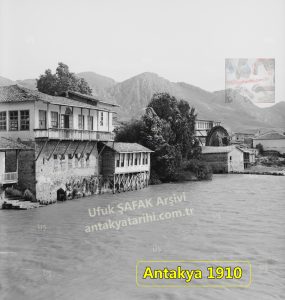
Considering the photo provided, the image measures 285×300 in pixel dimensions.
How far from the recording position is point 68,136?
34438 mm

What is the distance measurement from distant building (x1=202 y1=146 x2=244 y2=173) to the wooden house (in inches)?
821

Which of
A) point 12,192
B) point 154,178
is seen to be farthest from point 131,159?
point 12,192

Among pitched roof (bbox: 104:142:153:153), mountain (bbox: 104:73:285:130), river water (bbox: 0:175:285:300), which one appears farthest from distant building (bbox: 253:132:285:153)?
mountain (bbox: 104:73:285:130)

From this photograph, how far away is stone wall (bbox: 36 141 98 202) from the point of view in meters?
32.5

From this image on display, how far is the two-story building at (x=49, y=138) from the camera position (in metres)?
32.0

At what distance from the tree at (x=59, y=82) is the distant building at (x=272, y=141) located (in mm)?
40785

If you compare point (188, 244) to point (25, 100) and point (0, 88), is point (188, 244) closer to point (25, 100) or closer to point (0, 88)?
point (25, 100)

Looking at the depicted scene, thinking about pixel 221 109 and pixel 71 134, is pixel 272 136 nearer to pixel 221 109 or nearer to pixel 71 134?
pixel 71 134

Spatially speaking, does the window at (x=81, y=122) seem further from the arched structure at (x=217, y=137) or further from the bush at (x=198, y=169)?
the arched structure at (x=217, y=137)

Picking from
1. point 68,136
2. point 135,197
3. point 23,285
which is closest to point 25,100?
point 68,136

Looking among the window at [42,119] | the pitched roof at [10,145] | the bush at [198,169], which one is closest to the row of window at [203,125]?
the bush at [198,169]

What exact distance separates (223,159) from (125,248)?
47769 mm

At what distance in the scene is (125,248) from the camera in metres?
19.3

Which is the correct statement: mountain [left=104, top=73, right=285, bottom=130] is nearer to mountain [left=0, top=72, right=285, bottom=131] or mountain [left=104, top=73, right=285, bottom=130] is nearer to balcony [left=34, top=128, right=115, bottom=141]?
mountain [left=0, top=72, right=285, bottom=131]
